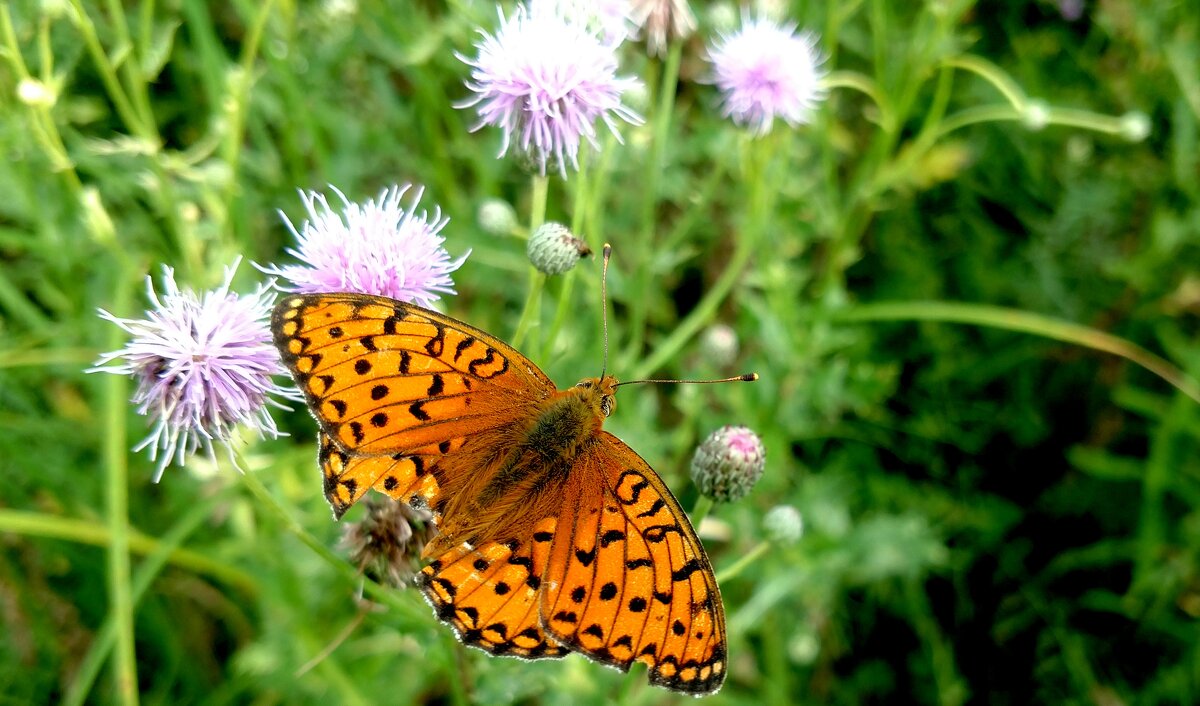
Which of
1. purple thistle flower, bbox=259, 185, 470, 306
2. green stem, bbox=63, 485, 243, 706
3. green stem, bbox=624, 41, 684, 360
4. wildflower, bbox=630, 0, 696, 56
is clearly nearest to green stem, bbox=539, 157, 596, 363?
purple thistle flower, bbox=259, 185, 470, 306

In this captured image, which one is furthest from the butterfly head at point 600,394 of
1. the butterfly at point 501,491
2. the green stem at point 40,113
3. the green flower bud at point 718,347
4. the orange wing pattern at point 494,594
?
the green stem at point 40,113

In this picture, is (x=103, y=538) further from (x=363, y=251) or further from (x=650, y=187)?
(x=650, y=187)

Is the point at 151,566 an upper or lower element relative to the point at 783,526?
lower

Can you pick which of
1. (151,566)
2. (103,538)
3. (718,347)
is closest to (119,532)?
(151,566)

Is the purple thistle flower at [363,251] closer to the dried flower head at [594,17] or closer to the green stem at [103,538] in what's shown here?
the dried flower head at [594,17]

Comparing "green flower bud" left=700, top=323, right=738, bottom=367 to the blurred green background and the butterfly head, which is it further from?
the butterfly head

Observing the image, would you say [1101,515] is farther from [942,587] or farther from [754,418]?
[754,418]
